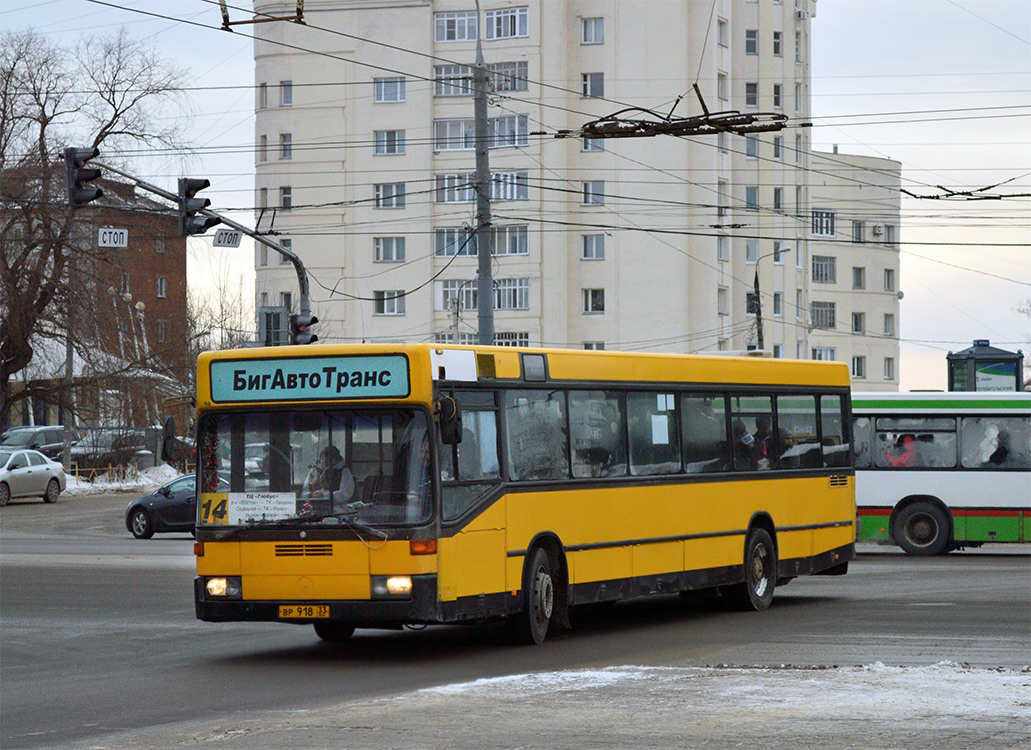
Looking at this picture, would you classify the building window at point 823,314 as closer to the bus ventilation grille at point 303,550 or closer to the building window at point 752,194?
the building window at point 752,194

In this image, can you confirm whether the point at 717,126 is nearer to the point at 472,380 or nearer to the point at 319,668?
the point at 472,380

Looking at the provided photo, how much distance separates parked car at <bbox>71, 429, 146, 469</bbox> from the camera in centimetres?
5628

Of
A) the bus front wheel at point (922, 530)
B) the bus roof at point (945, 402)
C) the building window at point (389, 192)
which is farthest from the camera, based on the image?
the building window at point (389, 192)

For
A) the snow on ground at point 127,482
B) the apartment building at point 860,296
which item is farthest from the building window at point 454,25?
the apartment building at point 860,296

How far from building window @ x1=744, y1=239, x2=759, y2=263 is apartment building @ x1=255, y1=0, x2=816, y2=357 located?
0.10 m

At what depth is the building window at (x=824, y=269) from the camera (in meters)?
103

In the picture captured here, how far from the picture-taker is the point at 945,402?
27.4m

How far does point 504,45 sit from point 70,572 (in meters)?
54.5

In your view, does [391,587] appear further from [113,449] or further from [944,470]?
[113,449]

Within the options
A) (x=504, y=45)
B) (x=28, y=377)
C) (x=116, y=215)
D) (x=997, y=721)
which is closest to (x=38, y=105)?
(x=116, y=215)

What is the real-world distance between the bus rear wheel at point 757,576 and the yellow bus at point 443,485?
85 cm

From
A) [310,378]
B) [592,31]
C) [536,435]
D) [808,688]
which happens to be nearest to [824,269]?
[592,31]

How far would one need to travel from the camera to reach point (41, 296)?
52.8 metres

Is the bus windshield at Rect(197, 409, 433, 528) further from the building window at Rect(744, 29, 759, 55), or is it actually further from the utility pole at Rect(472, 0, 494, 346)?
the building window at Rect(744, 29, 759, 55)
